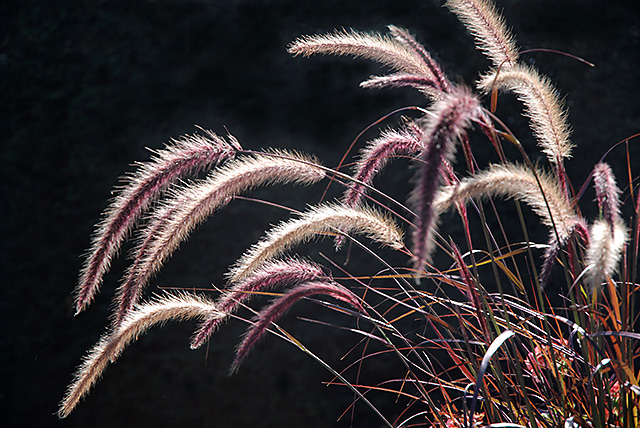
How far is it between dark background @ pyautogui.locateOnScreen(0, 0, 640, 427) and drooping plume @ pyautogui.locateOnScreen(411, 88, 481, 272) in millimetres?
1673

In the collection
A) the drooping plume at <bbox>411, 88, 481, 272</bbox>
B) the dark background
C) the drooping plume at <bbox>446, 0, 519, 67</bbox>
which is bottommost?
the dark background

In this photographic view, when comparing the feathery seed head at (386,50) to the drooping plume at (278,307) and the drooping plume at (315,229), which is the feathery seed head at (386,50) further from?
the drooping plume at (278,307)

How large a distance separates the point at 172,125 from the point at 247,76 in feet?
1.34

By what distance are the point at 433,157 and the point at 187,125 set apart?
1979 millimetres

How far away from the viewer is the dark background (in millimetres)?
2352

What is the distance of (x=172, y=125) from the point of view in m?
2.53

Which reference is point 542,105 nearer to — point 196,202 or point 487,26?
point 487,26

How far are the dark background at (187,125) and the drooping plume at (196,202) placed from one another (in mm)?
1238

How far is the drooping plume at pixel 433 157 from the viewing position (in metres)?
0.71

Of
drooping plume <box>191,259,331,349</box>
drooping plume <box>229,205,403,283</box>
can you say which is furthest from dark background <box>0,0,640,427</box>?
drooping plume <box>229,205,403,283</box>

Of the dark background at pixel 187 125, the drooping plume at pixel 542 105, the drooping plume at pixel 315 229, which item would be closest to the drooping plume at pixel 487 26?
the drooping plume at pixel 542 105

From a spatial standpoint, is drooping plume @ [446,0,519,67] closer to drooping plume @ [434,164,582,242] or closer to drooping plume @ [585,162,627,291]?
drooping plume @ [434,164,582,242]

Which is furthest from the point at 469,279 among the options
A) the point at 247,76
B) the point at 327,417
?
the point at 247,76

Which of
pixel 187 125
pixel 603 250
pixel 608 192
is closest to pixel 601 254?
pixel 603 250
